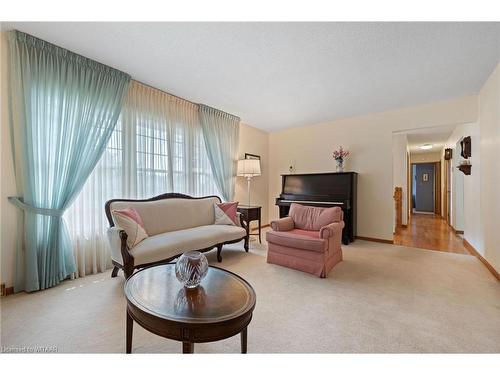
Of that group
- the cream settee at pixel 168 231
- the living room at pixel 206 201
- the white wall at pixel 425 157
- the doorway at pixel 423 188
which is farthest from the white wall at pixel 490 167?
the doorway at pixel 423 188

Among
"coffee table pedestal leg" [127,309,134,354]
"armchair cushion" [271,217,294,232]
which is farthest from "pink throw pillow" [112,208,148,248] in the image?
"armchair cushion" [271,217,294,232]

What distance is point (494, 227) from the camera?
2740 millimetres

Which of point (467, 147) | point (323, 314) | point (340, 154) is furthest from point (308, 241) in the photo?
point (467, 147)

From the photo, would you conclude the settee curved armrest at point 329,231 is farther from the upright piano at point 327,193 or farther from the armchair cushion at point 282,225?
the upright piano at point 327,193

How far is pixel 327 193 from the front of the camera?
14.8ft

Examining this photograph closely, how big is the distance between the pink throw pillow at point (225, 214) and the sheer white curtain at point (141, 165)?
568mm

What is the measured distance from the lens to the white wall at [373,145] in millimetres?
3801

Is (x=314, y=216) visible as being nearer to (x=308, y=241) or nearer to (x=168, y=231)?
(x=308, y=241)

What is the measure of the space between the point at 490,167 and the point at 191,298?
3.83 metres

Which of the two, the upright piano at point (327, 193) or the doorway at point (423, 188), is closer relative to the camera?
the upright piano at point (327, 193)

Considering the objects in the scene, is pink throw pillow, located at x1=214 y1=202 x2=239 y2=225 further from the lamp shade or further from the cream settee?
the lamp shade

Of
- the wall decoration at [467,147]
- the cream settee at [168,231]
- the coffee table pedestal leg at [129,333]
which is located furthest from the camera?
the wall decoration at [467,147]

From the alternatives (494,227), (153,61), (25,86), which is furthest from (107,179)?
(494,227)
